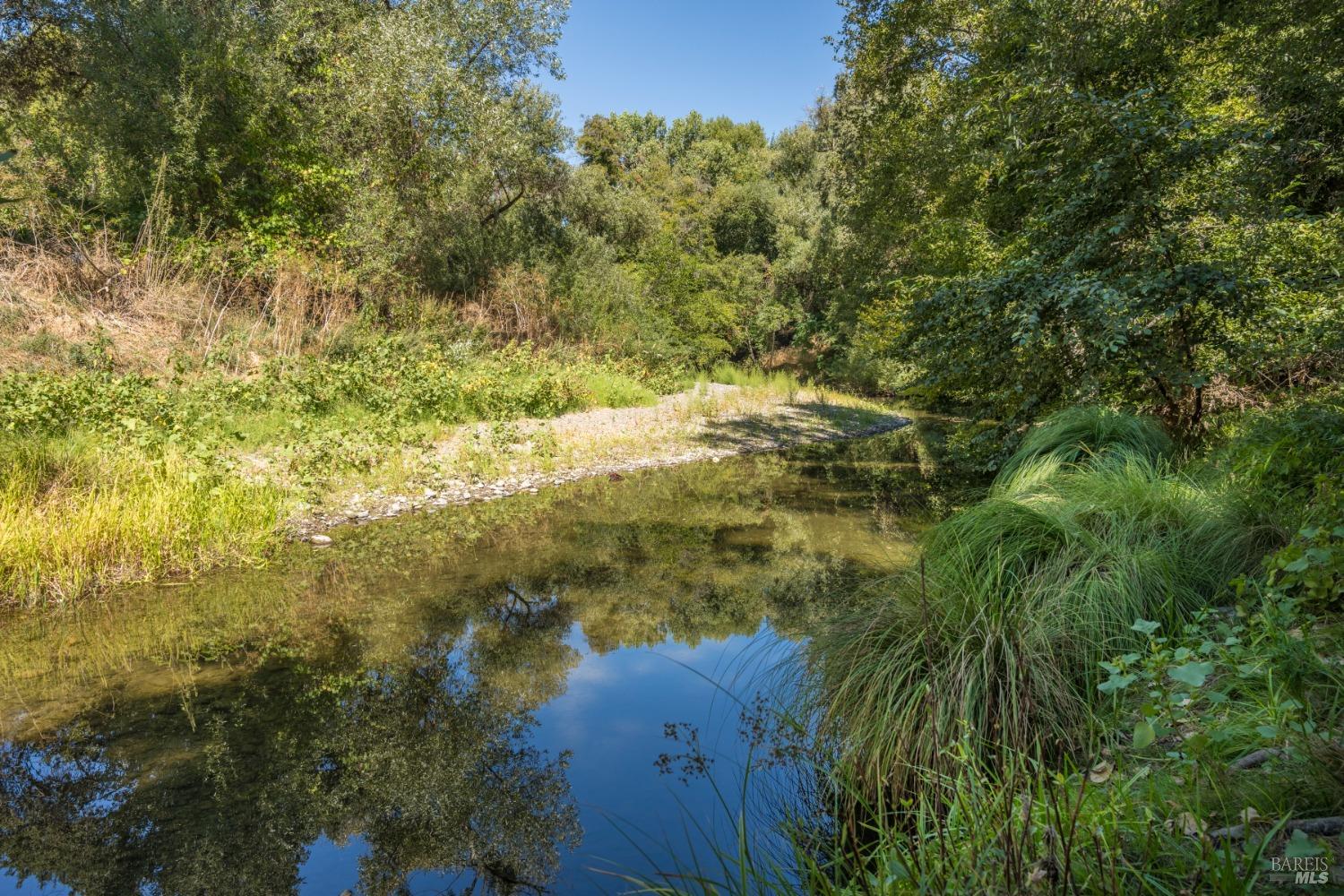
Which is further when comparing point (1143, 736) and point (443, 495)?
point (443, 495)

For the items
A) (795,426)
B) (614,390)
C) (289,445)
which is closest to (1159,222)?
(289,445)

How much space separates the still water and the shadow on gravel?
7.63m

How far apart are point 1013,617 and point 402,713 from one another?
338 centimetres

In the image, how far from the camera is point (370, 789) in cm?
348

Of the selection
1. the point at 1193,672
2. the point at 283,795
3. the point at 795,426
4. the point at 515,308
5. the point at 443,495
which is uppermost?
the point at 515,308

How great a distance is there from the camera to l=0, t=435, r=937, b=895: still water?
3076 mm

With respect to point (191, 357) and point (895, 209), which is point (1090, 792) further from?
point (895, 209)

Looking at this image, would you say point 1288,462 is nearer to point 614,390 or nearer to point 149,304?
point 614,390

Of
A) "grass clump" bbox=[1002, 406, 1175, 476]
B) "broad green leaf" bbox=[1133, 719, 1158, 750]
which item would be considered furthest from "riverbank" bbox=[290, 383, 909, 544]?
"broad green leaf" bbox=[1133, 719, 1158, 750]

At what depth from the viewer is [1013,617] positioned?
327cm

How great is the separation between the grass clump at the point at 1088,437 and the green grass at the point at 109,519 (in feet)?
23.5

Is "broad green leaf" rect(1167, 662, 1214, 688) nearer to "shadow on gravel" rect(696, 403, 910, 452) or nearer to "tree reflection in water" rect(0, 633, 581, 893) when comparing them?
"tree reflection in water" rect(0, 633, 581, 893)
